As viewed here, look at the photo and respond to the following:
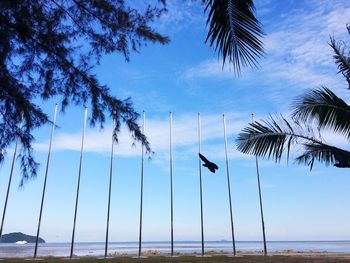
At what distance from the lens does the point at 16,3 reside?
15.9 feet

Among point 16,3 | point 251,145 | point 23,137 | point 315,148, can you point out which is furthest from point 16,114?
point 315,148

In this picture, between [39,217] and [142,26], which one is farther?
[39,217]

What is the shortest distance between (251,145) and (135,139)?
79.5 inches

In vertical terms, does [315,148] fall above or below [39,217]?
below

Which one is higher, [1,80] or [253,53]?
[1,80]

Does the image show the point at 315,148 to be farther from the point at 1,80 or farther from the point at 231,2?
the point at 1,80

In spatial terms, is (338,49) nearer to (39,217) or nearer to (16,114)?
(16,114)

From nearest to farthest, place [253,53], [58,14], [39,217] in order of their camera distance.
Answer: [253,53]
[58,14]
[39,217]

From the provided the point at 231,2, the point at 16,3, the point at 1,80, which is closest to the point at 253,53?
the point at 231,2

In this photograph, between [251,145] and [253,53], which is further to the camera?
[251,145]

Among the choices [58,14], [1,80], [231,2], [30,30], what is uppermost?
[58,14]

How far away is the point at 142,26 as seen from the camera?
6.07 m

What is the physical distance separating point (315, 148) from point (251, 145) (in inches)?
32.8

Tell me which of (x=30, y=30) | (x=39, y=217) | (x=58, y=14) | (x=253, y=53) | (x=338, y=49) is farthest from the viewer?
(x=39, y=217)
